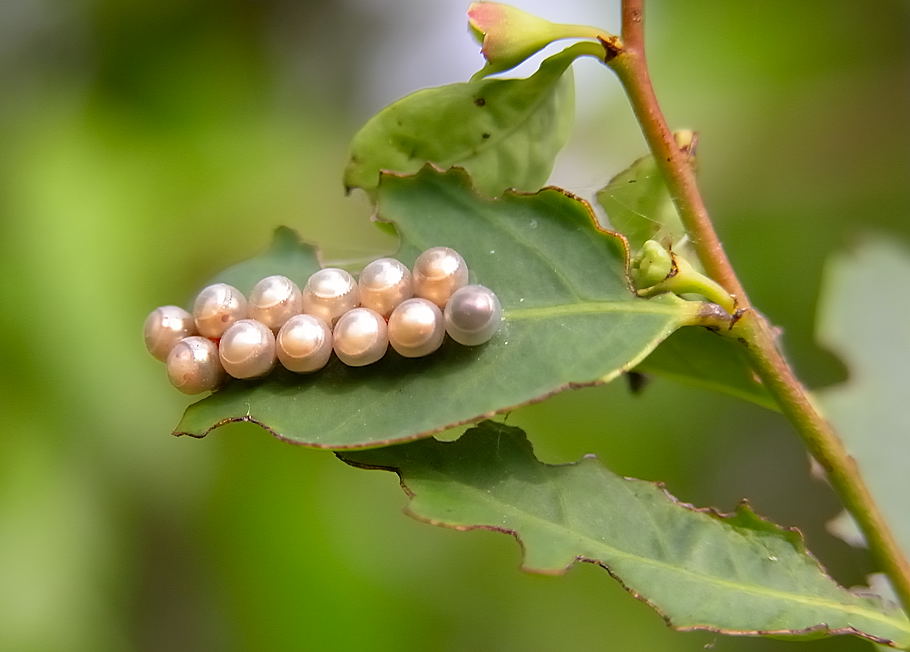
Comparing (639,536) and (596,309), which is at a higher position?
(596,309)

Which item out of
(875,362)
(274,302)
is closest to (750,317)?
(274,302)

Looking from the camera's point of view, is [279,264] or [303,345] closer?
[303,345]

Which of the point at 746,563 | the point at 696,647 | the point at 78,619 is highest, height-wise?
the point at 746,563

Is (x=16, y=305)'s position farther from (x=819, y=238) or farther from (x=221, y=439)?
(x=819, y=238)

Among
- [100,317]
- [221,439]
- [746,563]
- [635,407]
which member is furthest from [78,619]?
[746,563]

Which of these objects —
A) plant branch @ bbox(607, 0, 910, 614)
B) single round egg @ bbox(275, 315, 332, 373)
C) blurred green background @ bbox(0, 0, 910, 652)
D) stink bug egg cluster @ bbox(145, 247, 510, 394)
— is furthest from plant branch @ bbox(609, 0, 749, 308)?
blurred green background @ bbox(0, 0, 910, 652)

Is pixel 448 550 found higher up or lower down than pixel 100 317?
lower down

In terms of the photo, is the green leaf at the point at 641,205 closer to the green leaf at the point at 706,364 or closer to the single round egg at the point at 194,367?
the green leaf at the point at 706,364

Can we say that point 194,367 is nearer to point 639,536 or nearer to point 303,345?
point 303,345
